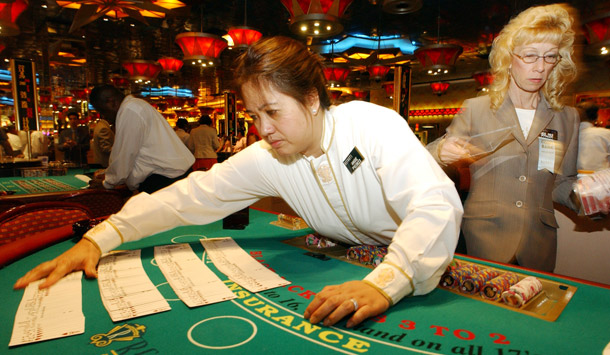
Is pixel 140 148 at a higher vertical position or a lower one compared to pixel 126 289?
higher

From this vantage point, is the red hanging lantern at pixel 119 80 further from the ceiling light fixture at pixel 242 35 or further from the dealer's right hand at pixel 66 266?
the dealer's right hand at pixel 66 266

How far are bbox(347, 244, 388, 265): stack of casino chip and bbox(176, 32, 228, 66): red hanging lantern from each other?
528cm

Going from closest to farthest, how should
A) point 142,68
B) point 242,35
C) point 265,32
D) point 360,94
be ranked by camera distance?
1. point 242,35
2. point 265,32
3. point 142,68
4. point 360,94

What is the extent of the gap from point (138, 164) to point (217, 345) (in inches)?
112

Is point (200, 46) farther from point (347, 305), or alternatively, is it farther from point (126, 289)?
point (347, 305)

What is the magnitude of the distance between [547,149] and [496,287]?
84 cm

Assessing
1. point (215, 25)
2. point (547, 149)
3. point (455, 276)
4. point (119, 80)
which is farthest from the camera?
point (119, 80)

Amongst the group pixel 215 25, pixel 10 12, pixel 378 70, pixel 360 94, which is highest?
pixel 215 25

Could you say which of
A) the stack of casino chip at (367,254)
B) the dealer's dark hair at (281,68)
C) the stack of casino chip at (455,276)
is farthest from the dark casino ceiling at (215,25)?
the stack of casino chip at (455,276)

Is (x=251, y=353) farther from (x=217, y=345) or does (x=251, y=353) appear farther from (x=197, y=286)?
(x=197, y=286)

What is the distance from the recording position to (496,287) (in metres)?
1.05

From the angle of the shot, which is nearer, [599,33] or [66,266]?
[66,266]

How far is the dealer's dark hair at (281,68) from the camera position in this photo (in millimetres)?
1194

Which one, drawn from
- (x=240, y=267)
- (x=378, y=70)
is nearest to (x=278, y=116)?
(x=240, y=267)
